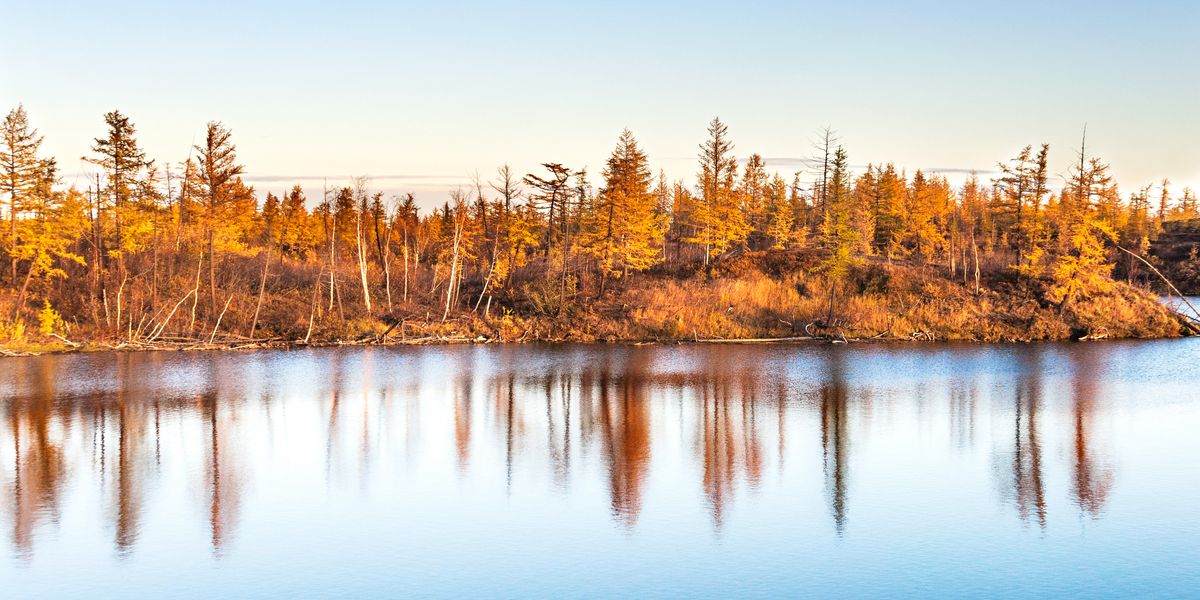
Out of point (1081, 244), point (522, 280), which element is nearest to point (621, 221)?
point (522, 280)

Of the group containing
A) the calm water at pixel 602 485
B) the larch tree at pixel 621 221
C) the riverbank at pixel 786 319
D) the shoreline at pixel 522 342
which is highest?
the larch tree at pixel 621 221

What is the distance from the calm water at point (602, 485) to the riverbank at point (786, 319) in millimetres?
13425

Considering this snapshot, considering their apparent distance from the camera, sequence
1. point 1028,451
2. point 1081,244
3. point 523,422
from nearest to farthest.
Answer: point 1028,451 < point 523,422 < point 1081,244

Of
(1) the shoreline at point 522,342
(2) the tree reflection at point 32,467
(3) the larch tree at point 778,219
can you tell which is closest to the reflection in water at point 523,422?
(2) the tree reflection at point 32,467

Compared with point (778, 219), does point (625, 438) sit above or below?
below

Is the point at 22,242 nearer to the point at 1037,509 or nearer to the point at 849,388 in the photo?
the point at 849,388

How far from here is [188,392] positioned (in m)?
32.0

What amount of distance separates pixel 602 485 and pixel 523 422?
7.97 meters

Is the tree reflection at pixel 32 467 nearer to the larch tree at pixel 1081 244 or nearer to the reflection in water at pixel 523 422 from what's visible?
the reflection in water at pixel 523 422

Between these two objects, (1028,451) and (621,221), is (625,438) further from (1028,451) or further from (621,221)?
(621,221)

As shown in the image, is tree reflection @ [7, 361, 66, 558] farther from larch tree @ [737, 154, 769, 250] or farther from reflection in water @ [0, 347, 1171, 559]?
larch tree @ [737, 154, 769, 250]

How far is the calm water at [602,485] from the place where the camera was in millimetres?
14242

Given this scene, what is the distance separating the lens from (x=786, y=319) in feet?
172

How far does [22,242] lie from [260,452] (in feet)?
141
